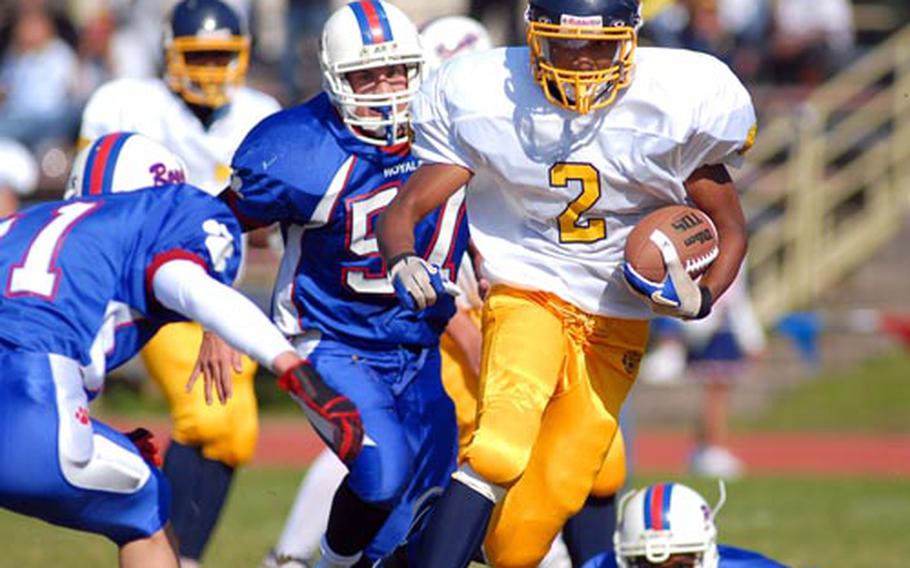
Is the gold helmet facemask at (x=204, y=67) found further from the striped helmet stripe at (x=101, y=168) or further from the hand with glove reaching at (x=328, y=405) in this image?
the hand with glove reaching at (x=328, y=405)

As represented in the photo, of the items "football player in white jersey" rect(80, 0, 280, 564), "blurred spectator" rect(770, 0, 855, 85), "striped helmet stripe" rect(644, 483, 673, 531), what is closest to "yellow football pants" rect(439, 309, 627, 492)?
"striped helmet stripe" rect(644, 483, 673, 531)

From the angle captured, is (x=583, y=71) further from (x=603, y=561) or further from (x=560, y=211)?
(x=603, y=561)

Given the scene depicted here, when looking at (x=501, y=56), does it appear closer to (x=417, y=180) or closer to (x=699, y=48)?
(x=417, y=180)

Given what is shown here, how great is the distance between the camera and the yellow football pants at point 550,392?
4.79 m

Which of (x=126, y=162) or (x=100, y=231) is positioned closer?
(x=100, y=231)

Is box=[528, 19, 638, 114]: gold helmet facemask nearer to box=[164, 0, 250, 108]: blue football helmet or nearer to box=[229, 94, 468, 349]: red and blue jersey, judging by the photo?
box=[229, 94, 468, 349]: red and blue jersey

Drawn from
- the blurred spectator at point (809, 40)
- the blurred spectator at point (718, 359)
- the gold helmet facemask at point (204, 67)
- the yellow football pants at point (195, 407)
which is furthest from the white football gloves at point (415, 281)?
the blurred spectator at point (809, 40)

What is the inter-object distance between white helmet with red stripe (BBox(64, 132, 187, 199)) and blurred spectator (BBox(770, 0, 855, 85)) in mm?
8679

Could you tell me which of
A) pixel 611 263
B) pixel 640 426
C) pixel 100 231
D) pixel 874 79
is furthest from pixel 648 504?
pixel 874 79

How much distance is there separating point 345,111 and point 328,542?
1.22 meters

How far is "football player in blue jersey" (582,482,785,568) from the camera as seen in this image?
5.08 meters

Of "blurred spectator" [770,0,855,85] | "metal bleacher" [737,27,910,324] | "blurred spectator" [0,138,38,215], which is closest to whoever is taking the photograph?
"blurred spectator" [0,138,38,215]

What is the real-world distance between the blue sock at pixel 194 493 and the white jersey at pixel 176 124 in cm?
108

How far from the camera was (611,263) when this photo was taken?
16.5ft
